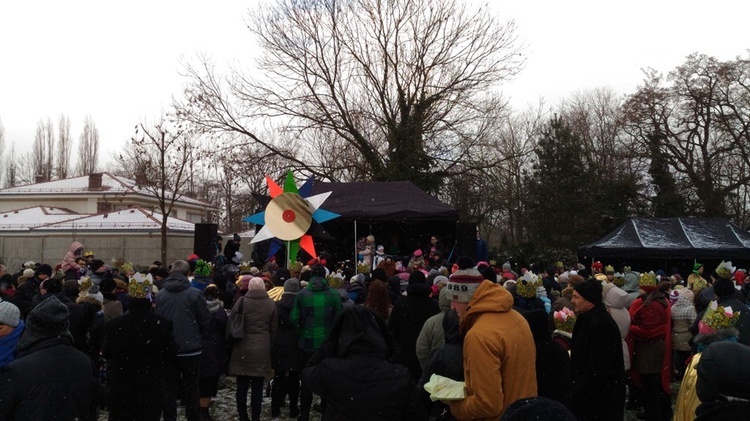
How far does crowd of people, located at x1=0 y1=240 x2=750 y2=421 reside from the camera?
365 centimetres

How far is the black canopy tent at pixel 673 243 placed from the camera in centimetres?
1862

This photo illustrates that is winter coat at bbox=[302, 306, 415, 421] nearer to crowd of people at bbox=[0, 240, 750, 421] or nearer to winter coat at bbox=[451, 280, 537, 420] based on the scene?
crowd of people at bbox=[0, 240, 750, 421]

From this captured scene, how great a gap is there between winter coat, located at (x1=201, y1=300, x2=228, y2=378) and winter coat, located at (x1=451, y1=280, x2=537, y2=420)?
13.6 feet

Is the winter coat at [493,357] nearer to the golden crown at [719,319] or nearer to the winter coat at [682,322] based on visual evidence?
the golden crown at [719,319]

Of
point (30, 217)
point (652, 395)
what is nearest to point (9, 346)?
point (652, 395)

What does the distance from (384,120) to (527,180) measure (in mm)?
9983

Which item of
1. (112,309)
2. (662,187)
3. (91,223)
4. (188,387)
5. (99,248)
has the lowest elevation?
(188,387)

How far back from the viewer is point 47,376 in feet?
12.8

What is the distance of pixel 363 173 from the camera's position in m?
27.9

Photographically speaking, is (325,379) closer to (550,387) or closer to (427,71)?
(550,387)

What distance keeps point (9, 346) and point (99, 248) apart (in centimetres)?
2693

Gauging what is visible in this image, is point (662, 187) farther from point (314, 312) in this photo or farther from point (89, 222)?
point (314, 312)

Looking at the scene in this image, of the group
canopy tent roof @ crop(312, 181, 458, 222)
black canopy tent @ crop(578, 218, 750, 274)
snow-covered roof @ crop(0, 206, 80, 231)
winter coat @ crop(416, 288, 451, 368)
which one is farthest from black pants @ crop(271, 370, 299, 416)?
snow-covered roof @ crop(0, 206, 80, 231)

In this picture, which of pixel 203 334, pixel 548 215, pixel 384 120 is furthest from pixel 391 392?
pixel 548 215
